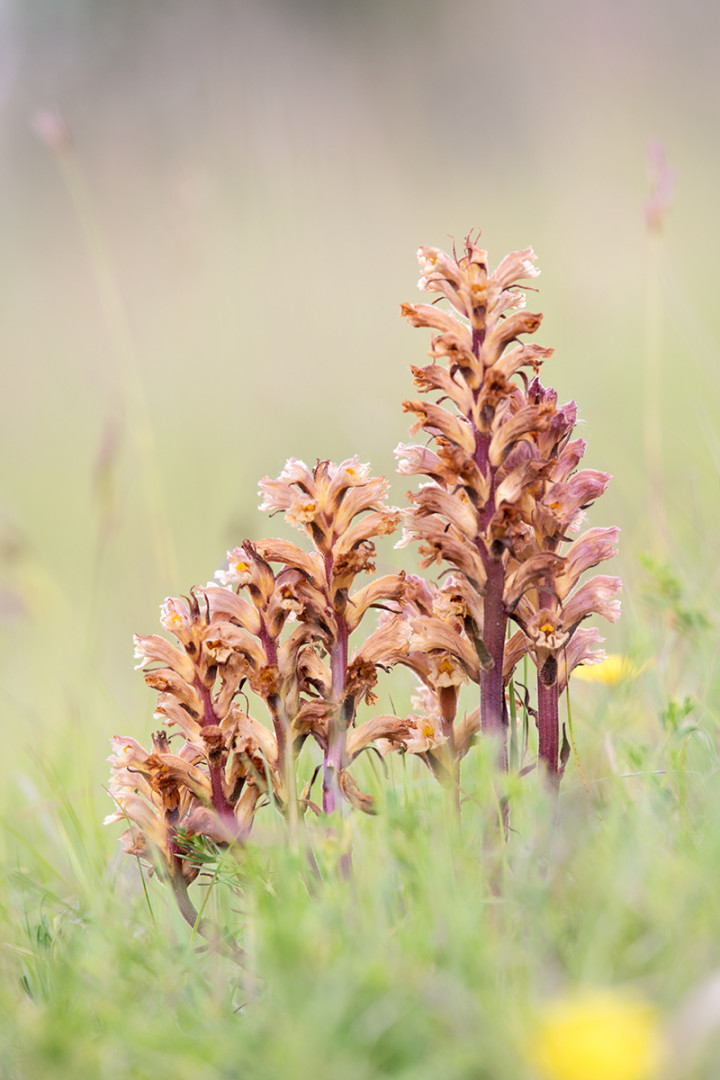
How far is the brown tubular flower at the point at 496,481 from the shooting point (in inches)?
76.4

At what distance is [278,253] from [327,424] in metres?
1.34

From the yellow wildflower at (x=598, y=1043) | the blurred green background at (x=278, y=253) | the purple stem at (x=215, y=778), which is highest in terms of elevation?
the blurred green background at (x=278, y=253)

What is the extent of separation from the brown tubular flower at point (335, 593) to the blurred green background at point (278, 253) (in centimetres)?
126

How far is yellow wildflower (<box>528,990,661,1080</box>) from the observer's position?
108cm

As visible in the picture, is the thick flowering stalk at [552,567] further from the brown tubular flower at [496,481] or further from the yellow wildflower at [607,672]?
the yellow wildflower at [607,672]

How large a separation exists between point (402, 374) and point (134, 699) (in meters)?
4.59

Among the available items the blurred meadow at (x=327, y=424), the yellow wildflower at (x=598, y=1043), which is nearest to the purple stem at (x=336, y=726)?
the blurred meadow at (x=327, y=424)

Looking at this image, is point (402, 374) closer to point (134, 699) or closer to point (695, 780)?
point (134, 699)

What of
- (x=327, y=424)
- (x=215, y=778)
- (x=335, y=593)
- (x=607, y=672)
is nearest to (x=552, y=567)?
(x=335, y=593)

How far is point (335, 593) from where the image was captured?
6.77 ft

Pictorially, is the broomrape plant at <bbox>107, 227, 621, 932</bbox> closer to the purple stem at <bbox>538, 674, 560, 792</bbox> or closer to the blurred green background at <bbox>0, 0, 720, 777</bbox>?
the purple stem at <bbox>538, 674, 560, 792</bbox>

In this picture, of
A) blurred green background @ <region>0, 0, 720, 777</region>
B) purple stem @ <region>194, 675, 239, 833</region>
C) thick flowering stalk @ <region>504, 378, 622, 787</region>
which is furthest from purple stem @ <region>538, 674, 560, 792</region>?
blurred green background @ <region>0, 0, 720, 777</region>

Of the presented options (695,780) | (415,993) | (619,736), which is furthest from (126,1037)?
(619,736)

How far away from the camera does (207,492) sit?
7289 millimetres
